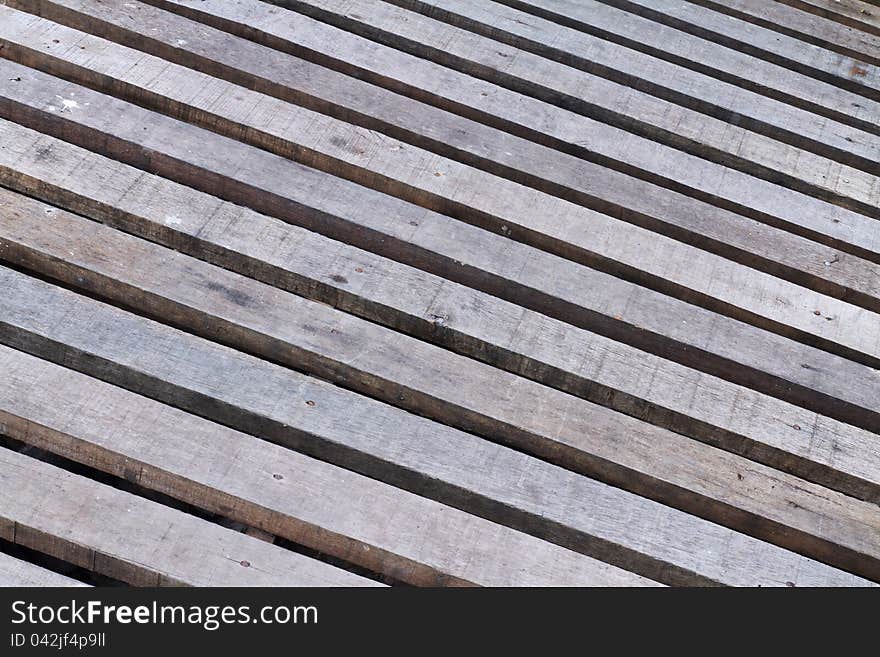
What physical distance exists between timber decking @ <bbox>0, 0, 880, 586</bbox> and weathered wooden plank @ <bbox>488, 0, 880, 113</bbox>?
4.1 inches

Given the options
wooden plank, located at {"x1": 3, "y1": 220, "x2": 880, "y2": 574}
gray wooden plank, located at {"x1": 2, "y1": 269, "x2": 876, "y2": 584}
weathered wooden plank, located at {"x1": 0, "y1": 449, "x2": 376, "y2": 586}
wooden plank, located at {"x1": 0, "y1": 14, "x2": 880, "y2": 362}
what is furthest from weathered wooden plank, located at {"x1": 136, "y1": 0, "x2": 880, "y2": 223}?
weathered wooden plank, located at {"x1": 0, "y1": 449, "x2": 376, "y2": 586}

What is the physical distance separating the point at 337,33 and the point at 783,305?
1949 mm

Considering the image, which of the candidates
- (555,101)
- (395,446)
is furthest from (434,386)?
(555,101)

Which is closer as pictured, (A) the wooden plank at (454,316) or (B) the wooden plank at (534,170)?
(A) the wooden plank at (454,316)

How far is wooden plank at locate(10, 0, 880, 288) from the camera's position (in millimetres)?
3631

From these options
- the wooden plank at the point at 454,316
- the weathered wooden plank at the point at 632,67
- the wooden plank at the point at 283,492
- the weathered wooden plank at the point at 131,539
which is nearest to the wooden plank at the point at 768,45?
the weathered wooden plank at the point at 632,67

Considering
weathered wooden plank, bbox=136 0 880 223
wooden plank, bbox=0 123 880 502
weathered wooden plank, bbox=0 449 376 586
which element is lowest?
weathered wooden plank, bbox=0 449 376 586

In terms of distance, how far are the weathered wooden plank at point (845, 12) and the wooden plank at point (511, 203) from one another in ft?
6.33

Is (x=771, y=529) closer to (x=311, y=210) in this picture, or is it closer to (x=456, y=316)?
(x=456, y=316)

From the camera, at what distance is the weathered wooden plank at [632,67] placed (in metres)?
4.30

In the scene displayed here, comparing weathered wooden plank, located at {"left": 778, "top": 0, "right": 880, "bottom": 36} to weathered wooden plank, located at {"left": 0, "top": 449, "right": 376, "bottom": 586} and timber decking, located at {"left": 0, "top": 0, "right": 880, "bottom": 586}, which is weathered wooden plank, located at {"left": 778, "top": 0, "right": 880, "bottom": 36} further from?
weathered wooden plank, located at {"left": 0, "top": 449, "right": 376, "bottom": 586}

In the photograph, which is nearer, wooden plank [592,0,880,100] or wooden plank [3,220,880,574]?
wooden plank [3,220,880,574]

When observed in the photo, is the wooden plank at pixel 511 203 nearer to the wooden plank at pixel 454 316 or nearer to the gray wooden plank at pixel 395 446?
the wooden plank at pixel 454 316

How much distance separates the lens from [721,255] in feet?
11.9
